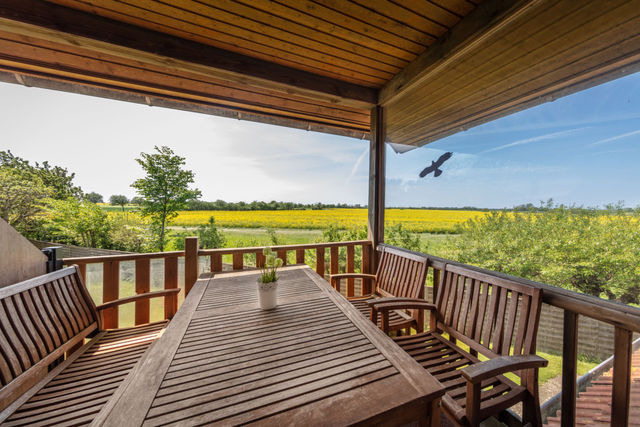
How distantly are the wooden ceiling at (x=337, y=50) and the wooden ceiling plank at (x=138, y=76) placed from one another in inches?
0.4

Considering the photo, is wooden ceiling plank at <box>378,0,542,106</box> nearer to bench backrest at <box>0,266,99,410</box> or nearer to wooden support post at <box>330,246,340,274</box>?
wooden support post at <box>330,246,340,274</box>

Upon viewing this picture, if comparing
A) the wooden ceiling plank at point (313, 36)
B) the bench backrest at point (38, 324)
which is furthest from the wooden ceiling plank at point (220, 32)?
the bench backrest at point (38, 324)

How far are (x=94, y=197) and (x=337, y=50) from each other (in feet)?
22.6

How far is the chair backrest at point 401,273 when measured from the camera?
2.02 meters

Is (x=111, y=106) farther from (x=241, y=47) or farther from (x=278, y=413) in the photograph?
(x=278, y=413)

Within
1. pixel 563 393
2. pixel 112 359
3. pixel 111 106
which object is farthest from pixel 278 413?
pixel 111 106

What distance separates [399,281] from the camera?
7.35 ft

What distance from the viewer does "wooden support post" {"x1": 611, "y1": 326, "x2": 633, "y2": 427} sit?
3.26 feet

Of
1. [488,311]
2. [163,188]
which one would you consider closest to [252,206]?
[163,188]

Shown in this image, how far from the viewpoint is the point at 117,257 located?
2.07 m

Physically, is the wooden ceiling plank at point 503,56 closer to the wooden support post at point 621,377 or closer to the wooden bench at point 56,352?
the wooden support post at point 621,377

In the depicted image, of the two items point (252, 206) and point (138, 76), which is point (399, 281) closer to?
point (138, 76)

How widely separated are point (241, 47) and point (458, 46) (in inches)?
71.9

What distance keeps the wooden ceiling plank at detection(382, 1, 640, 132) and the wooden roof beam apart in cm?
111
